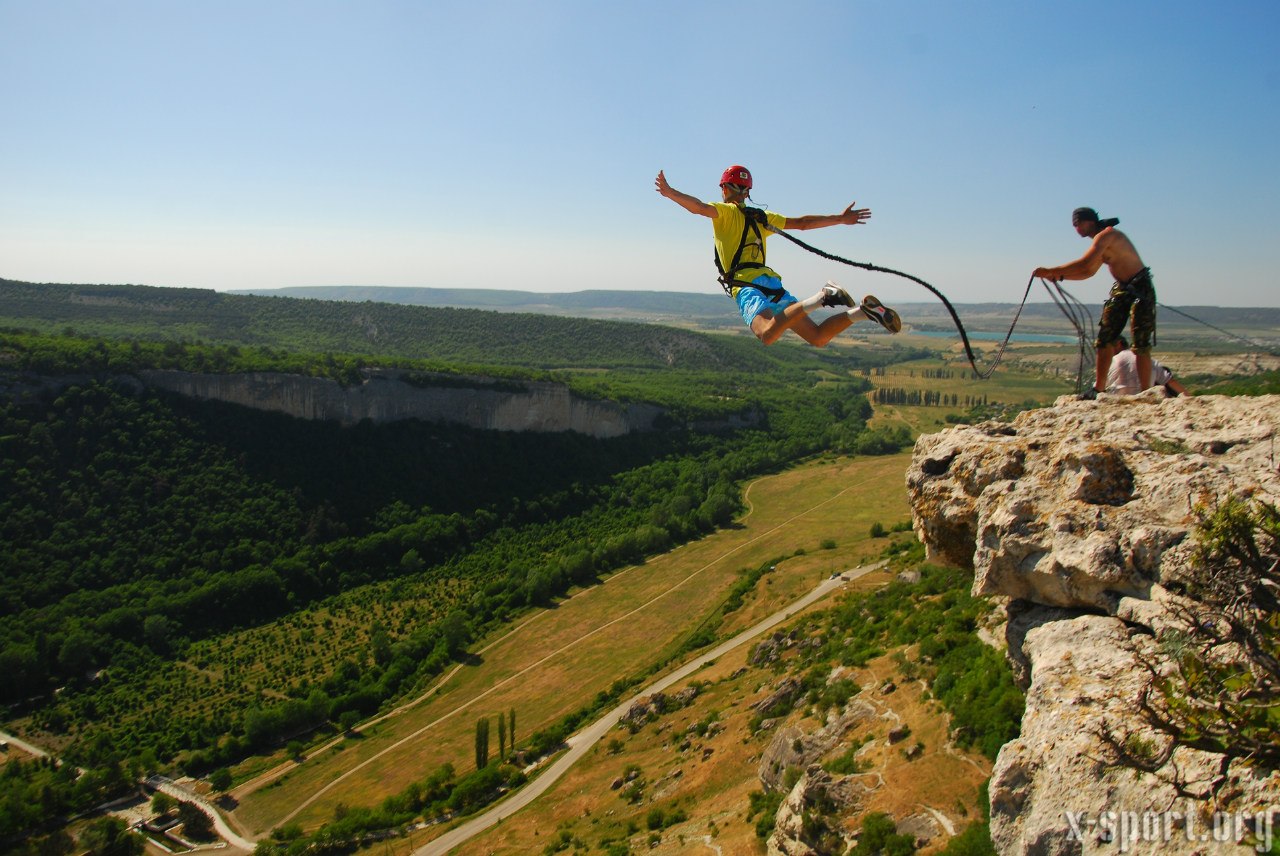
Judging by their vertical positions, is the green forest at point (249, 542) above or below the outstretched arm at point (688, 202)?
below

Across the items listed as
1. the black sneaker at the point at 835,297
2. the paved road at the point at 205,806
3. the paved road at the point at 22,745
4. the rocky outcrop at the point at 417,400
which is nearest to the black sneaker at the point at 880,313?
the black sneaker at the point at 835,297

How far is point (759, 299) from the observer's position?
8.69 metres

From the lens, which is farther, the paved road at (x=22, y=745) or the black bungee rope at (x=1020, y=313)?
the paved road at (x=22, y=745)

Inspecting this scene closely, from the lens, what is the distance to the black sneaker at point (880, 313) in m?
7.53

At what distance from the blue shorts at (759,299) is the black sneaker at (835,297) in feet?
1.87

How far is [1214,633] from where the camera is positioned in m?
4.76

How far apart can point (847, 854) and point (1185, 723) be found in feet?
29.4

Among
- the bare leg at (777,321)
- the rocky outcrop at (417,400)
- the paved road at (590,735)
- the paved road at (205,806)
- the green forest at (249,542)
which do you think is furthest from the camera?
the rocky outcrop at (417,400)

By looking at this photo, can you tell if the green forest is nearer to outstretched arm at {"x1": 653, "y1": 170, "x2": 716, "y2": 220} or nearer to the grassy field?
the grassy field

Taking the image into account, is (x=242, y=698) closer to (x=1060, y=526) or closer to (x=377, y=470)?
(x=377, y=470)

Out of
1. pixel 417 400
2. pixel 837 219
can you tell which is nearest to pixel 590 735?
pixel 837 219

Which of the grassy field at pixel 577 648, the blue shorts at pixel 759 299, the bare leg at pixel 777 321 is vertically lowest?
the grassy field at pixel 577 648

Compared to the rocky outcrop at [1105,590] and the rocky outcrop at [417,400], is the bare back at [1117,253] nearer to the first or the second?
the rocky outcrop at [1105,590]

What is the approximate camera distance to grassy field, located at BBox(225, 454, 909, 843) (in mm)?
33562
